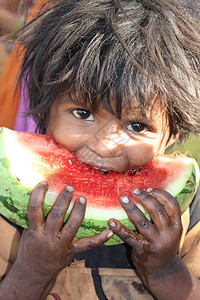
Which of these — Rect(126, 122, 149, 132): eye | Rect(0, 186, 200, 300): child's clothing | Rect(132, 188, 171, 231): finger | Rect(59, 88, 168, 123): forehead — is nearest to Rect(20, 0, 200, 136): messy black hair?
Rect(59, 88, 168, 123): forehead

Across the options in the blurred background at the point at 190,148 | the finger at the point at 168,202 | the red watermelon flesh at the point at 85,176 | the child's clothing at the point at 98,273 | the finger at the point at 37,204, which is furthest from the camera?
the blurred background at the point at 190,148

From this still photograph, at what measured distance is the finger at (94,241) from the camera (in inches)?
59.3

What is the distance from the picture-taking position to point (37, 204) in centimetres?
146

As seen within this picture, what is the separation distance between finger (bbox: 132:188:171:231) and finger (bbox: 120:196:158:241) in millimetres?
36

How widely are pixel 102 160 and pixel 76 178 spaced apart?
16 cm

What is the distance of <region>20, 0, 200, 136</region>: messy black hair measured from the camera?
5.17 feet

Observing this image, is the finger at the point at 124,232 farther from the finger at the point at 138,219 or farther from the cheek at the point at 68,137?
the cheek at the point at 68,137

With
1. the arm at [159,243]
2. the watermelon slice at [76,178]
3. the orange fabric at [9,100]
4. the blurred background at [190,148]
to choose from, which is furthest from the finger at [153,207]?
the orange fabric at [9,100]

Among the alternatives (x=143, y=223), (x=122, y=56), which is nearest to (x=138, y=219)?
(x=143, y=223)

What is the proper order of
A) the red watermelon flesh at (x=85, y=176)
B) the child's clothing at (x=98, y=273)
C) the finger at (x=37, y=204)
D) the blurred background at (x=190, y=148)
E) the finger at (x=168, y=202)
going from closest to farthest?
the finger at (x=37, y=204) < the finger at (x=168, y=202) < the red watermelon flesh at (x=85, y=176) < the child's clothing at (x=98, y=273) < the blurred background at (x=190, y=148)

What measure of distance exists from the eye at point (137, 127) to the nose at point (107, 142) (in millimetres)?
98

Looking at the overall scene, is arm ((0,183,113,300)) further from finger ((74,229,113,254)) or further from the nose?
the nose

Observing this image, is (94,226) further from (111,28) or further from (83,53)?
(111,28)

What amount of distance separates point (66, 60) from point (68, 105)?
0.70 ft
